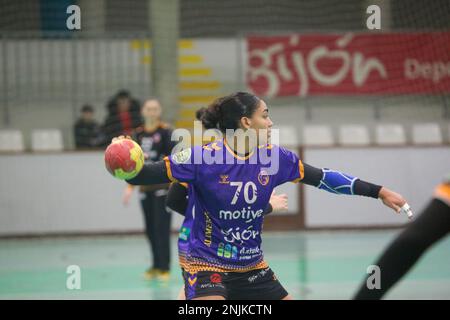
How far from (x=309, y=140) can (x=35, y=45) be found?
16.9ft

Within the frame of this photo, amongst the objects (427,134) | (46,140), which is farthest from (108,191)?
(427,134)

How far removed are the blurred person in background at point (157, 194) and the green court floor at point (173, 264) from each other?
0.79ft

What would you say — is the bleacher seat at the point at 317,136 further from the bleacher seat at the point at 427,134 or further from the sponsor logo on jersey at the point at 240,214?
the sponsor logo on jersey at the point at 240,214

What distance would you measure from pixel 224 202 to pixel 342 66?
9.59 m

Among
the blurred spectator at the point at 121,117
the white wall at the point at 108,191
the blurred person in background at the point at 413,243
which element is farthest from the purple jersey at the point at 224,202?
the blurred spectator at the point at 121,117

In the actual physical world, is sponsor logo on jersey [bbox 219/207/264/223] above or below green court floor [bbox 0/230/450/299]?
above

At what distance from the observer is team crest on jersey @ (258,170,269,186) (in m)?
4.33

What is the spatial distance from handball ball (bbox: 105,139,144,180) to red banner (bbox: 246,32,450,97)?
932 centimetres

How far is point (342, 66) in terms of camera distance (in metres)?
13.4

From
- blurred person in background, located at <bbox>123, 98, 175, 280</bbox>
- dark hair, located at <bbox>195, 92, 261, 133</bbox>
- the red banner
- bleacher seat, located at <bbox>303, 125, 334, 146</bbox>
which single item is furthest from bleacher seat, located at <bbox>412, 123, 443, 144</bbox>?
dark hair, located at <bbox>195, 92, 261, 133</bbox>

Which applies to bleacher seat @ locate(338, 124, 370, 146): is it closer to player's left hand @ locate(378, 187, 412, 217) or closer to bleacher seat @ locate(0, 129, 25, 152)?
bleacher seat @ locate(0, 129, 25, 152)

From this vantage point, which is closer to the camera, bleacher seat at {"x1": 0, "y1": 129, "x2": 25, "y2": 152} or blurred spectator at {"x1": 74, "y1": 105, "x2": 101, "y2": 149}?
bleacher seat at {"x1": 0, "y1": 129, "x2": 25, "y2": 152}

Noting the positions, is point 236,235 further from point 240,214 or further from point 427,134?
point 427,134

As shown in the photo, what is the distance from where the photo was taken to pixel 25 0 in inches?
558
